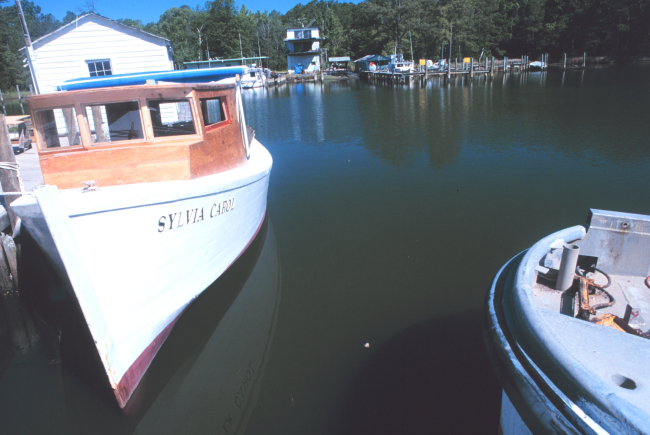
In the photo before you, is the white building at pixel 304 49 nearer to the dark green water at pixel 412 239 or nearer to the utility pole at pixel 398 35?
the utility pole at pixel 398 35

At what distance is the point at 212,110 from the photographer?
783 cm

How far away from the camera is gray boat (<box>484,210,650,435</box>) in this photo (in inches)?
99.0

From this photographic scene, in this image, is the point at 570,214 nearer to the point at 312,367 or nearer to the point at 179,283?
the point at 312,367

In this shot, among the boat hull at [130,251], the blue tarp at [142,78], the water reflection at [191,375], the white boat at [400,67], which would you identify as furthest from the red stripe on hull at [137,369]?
the white boat at [400,67]

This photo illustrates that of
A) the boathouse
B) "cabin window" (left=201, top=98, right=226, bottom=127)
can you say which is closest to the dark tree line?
the boathouse

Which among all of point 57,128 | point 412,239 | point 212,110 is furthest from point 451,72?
point 57,128

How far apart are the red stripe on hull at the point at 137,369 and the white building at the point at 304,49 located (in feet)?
247

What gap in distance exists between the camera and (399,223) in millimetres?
10398

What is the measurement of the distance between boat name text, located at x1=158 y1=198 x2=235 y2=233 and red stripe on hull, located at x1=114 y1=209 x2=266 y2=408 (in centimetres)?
165

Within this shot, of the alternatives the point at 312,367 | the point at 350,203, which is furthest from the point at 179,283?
the point at 350,203

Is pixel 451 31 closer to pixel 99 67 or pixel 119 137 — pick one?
pixel 99 67

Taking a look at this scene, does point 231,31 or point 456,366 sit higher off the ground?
point 231,31

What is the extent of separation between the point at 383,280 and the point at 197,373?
3.68m

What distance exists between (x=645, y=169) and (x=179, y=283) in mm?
14482
